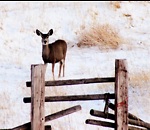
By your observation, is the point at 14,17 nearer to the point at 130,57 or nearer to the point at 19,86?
the point at 130,57

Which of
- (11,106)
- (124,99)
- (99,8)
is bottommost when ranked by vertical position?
(11,106)

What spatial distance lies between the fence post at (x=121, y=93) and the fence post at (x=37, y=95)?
2.72 ft

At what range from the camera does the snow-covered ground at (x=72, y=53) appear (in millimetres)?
9227

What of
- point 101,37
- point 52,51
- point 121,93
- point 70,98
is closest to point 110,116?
point 121,93

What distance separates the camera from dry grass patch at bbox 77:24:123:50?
14.7 metres

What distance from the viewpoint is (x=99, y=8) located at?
734 inches

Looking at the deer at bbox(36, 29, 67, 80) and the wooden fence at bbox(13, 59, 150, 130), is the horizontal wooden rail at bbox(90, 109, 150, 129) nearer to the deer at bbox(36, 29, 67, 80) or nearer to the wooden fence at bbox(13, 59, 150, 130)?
the wooden fence at bbox(13, 59, 150, 130)

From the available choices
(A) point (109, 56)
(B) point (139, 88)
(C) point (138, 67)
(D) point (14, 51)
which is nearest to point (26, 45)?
(D) point (14, 51)

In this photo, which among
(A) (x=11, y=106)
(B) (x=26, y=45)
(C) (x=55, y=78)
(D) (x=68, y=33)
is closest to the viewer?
(A) (x=11, y=106)

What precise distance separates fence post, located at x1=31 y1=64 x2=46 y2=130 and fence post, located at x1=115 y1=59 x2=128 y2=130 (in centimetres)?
83

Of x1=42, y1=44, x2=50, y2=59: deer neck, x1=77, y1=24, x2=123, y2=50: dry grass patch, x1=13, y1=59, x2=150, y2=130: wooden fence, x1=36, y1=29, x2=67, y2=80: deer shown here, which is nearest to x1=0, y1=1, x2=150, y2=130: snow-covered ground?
x1=77, y1=24, x2=123, y2=50: dry grass patch

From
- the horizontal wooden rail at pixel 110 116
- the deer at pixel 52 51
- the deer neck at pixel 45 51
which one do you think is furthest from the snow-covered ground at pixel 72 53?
the horizontal wooden rail at pixel 110 116

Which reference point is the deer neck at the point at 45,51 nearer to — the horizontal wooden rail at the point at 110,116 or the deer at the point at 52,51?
the deer at the point at 52,51

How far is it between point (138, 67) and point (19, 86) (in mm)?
3058
